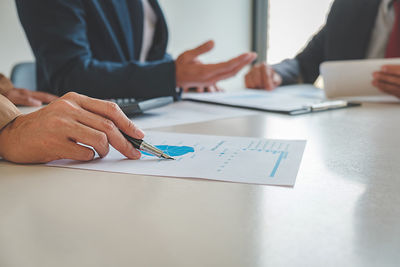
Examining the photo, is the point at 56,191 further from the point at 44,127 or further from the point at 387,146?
the point at 387,146

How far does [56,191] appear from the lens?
0.99ft

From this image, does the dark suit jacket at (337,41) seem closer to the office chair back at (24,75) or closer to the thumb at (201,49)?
the thumb at (201,49)

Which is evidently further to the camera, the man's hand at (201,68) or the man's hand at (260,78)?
the man's hand at (260,78)

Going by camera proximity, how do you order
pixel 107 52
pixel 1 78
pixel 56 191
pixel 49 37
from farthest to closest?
1. pixel 107 52
2. pixel 49 37
3. pixel 1 78
4. pixel 56 191

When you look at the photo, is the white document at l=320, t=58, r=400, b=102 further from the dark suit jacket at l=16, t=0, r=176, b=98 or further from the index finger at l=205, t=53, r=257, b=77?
the dark suit jacket at l=16, t=0, r=176, b=98

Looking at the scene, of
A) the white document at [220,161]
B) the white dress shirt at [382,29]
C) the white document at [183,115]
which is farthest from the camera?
the white dress shirt at [382,29]

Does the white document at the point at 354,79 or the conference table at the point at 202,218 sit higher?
the conference table at the point at 202,218

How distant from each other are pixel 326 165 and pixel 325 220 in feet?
0.46

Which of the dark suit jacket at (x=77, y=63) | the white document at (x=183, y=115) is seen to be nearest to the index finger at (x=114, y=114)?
the white document at (x=183, y=115)

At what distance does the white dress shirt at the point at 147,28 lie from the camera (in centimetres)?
Result: 116

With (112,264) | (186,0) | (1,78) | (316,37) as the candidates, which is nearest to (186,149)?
(112,264)

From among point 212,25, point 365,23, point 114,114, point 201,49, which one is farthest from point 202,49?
point 212,25

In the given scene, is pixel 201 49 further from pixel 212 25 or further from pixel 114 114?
pixel 212 25

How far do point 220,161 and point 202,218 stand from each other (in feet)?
0.46
